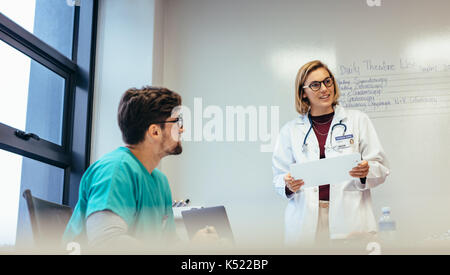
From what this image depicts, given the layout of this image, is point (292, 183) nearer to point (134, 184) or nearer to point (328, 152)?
point (328, 152)

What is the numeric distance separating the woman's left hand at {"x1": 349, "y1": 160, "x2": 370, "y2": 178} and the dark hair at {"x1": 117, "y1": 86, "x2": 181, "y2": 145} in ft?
2.44

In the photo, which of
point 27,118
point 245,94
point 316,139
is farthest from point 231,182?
point 27,118

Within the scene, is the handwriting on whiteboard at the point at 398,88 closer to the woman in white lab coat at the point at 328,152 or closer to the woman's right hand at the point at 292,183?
the woman in white lab coat at the point at 328,152

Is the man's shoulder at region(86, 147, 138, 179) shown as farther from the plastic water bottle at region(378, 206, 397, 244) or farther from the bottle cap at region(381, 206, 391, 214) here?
the bottle cap at region(381, 206, 391, 214)

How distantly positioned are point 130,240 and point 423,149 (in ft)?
6.00

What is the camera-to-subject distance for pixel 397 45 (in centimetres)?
226

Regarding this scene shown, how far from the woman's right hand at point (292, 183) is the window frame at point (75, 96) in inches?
43.3

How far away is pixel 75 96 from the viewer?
2447 mm

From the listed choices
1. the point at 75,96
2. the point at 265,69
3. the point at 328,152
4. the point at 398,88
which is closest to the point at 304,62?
the point at 265,69

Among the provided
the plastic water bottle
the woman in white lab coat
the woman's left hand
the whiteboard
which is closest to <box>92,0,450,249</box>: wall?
the whiteboard

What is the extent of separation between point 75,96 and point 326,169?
1.49 metres

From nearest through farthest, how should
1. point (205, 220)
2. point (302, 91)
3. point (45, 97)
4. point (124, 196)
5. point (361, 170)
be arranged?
point (124, 196), point (205, 220), point (361, 170), point (302, 91), point (45, 97)
